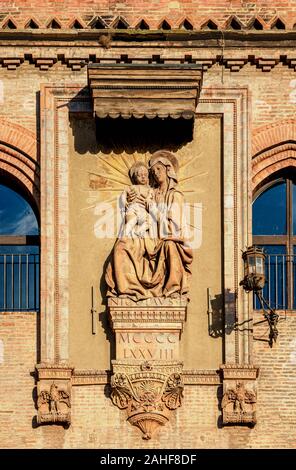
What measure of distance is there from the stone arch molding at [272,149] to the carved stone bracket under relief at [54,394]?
14.2 feet

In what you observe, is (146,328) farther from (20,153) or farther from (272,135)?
(272,135)

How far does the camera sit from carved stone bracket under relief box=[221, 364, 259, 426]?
44375 mm

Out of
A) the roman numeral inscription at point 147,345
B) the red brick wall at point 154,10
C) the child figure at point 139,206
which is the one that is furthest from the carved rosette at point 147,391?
the red brick wall at point 154,10

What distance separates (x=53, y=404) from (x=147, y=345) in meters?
1.71

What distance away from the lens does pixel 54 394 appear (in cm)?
4441

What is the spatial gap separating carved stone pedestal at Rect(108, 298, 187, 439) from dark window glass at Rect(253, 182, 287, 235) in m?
2.19

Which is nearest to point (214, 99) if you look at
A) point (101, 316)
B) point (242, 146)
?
point (242, 146)

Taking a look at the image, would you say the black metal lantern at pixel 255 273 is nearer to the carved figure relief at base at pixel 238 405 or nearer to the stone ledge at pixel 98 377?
the carved figure relief at base at pixel 238 405

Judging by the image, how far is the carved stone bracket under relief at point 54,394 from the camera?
44.3m

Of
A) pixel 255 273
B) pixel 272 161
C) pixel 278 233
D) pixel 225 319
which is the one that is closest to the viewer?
pixel 255 273

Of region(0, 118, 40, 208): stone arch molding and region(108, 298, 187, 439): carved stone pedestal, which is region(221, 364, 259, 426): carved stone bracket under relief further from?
region(0, 118, 40, 208): stone arch molding

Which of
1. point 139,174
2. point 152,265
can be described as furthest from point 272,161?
point 152,265
